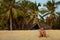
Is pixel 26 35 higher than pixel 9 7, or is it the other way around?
pixel 9 7

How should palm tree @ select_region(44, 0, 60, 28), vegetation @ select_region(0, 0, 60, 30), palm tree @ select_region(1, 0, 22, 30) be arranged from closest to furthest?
palm tree @ select_region(1, 0, 22, 30) → vegetation @ select_region(0, 0, 60, 30) → palm tree @ select_region(44, 0, 60, 28)

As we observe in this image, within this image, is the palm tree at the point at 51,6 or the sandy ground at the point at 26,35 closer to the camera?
the sandy ground at the point at 26,35

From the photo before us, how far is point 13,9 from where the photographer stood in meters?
19.5

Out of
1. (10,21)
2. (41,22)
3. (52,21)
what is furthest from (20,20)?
(52,21)

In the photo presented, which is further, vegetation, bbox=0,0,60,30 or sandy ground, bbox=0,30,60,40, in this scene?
vegetation, bbox=0,0,60,30

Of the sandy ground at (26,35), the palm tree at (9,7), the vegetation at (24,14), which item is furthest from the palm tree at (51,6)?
the sandy ground at (26,35)

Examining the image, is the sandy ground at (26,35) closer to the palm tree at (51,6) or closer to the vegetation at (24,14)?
the vegetation at (24,14)

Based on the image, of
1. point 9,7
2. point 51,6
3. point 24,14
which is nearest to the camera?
point 9,7

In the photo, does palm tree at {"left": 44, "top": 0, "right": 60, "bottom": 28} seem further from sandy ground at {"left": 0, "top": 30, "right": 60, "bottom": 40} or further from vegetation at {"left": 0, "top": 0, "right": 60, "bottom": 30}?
sandy ground at {"left": 0, "top": 30, "right": 60, "bottom": 40}

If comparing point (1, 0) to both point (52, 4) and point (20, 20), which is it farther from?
point (52, 4)

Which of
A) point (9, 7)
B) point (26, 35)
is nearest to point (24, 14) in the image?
point (9, 7)

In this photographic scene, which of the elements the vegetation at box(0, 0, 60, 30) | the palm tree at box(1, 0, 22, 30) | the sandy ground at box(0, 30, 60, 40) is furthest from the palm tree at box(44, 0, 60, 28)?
the sandy ground at box(0, 30, 60, 40)

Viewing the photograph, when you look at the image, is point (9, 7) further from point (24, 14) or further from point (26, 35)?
point (26, 35)

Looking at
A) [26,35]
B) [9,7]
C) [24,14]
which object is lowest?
[26,35]
